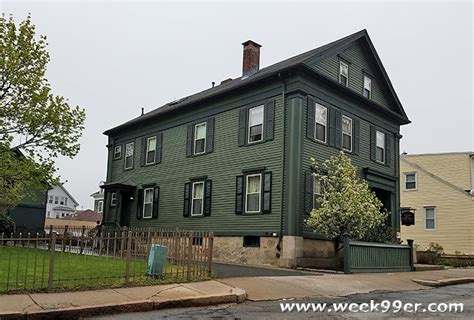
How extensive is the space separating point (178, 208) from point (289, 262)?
7532 mm

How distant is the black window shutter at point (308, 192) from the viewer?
18297 millimetres

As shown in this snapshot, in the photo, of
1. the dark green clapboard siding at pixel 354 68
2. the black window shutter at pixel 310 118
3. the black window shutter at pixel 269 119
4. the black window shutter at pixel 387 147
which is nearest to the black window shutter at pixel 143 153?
the black window shutter at pixel 269 119

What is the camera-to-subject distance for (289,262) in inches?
689

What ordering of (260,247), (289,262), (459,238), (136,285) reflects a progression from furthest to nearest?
(459,238) < (260,247) < (289,262) < (136,285)

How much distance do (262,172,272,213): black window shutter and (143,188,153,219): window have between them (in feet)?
27.1

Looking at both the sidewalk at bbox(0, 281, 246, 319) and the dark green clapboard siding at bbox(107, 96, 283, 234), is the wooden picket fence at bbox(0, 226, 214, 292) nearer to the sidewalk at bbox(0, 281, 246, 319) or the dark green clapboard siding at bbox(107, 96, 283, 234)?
the sidewalk at bbox(0, 281, 246, 319)

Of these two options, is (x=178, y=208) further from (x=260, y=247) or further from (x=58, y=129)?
(x=58, y=129)

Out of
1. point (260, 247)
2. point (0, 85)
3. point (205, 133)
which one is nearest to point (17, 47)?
point (0, 85)

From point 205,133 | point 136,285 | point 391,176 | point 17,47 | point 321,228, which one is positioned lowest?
point 136,285

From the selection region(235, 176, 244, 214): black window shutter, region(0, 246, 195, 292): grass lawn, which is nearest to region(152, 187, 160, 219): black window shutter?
region(235, 176, 244, 214): black window shutter

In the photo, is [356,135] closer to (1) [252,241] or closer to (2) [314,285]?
(1) [252,241]

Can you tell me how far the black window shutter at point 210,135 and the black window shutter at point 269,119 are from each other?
347 centimetres

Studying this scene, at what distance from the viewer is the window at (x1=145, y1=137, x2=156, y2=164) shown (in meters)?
26.2

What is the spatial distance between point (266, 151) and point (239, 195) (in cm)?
216
